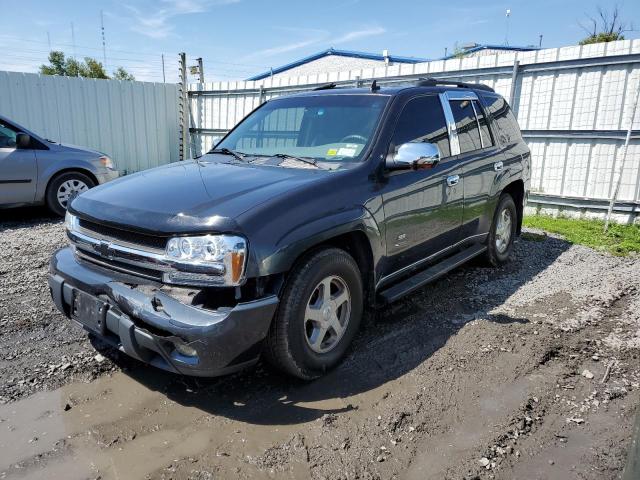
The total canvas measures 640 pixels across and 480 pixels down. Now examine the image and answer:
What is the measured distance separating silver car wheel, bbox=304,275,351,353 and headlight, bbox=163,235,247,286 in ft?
1.90

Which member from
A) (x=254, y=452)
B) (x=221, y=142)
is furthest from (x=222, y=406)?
(x=221, y=142)

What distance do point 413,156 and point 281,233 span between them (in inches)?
48.7

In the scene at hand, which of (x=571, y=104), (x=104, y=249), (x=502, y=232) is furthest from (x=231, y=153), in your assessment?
(x=571, y=104)

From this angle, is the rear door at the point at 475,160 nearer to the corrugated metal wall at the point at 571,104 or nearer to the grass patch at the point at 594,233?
the grass patch at the point at 594,233

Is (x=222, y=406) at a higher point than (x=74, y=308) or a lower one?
lower

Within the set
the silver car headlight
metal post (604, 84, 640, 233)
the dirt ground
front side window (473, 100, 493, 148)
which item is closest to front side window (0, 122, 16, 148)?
the silver car headlight

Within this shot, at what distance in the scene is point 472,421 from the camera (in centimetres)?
284

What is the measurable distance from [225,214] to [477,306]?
9.26ft

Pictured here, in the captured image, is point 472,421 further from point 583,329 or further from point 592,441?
point 583,329

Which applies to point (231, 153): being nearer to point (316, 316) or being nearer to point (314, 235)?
point (314, 235)

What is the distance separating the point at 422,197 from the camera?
12.8 feet

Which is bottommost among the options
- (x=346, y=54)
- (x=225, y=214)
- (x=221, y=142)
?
(x=225, y=214)

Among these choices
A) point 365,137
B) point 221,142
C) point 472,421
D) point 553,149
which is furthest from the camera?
point 553,149

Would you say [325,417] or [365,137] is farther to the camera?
[365,137]
